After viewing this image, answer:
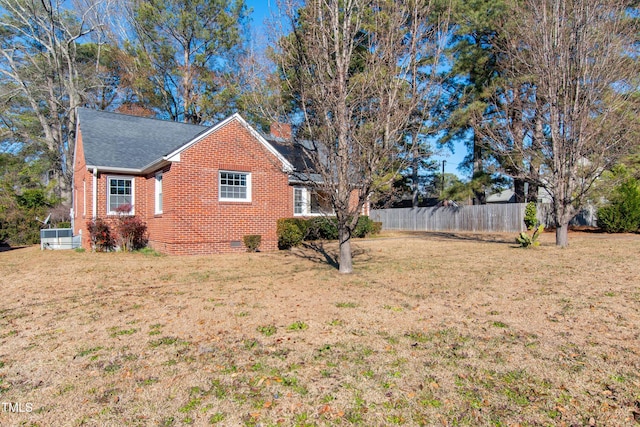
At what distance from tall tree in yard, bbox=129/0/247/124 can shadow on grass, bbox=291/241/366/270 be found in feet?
54.9

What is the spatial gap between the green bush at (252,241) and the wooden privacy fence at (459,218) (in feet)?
32.3

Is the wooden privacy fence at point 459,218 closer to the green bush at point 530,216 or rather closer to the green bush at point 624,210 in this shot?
the green bush at point 530,216

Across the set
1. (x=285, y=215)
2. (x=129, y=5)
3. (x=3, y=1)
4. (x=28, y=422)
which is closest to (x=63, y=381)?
(x=28, y=422)

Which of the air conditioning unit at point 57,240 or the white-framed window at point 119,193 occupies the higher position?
the white-framed window at point 119,193

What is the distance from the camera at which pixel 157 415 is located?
286 cm

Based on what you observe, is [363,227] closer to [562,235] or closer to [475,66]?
[562,235]

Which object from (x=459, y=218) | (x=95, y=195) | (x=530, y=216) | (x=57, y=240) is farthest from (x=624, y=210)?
(x=57, y=240)

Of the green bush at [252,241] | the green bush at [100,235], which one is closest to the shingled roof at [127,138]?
the green bush at [100,235]

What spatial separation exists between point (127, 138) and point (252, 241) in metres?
7.42

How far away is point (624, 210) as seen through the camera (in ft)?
64.4

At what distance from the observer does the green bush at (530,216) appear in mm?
22453

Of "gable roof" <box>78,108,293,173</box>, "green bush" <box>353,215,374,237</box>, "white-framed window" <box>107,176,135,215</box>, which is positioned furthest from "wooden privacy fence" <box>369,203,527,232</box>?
"white-framed window" <box>107,176,135,215</box>

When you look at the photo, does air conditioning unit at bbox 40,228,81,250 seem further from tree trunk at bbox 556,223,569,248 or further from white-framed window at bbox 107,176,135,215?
tree trunk at bbox 556,223,569,248

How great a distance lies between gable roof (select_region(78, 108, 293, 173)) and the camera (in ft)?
43.3
